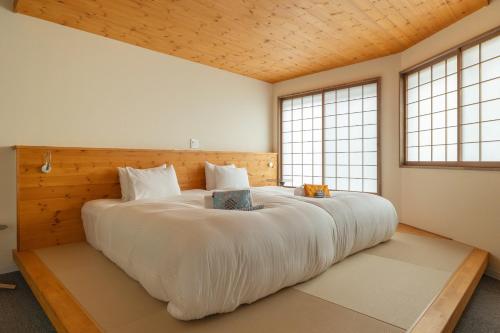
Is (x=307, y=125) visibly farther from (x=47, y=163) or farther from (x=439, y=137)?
(x=47, y=163)

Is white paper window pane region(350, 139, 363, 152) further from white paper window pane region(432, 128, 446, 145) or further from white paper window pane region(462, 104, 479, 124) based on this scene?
white paper window pane region(462, 104, 479, 124)

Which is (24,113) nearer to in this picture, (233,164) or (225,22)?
(225,22)

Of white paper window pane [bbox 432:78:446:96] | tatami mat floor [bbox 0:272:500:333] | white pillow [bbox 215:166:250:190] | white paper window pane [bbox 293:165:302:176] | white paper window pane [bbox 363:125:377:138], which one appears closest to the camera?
tatami mat floor [bbox 0:272:500:333]

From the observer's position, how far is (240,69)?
4.44m

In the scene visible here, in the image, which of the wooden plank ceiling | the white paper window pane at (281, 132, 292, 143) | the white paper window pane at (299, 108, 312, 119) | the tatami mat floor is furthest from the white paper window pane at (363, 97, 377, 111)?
the tatami mat floor

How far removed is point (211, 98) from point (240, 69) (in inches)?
25.0

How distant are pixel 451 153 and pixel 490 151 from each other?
18.9 inches

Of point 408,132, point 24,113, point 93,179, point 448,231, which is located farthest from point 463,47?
point 24,113

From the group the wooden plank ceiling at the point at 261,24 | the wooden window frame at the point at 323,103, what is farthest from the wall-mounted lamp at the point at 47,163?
the wooden window frame at the point at 323,103

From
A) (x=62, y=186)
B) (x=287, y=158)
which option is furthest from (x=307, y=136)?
(x=62, y=186)

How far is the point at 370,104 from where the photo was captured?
4188 mm

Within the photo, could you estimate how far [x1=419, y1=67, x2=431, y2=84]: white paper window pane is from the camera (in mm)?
3486

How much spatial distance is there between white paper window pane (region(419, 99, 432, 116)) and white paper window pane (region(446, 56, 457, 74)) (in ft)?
1.28

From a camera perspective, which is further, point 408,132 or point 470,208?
point 408,132
